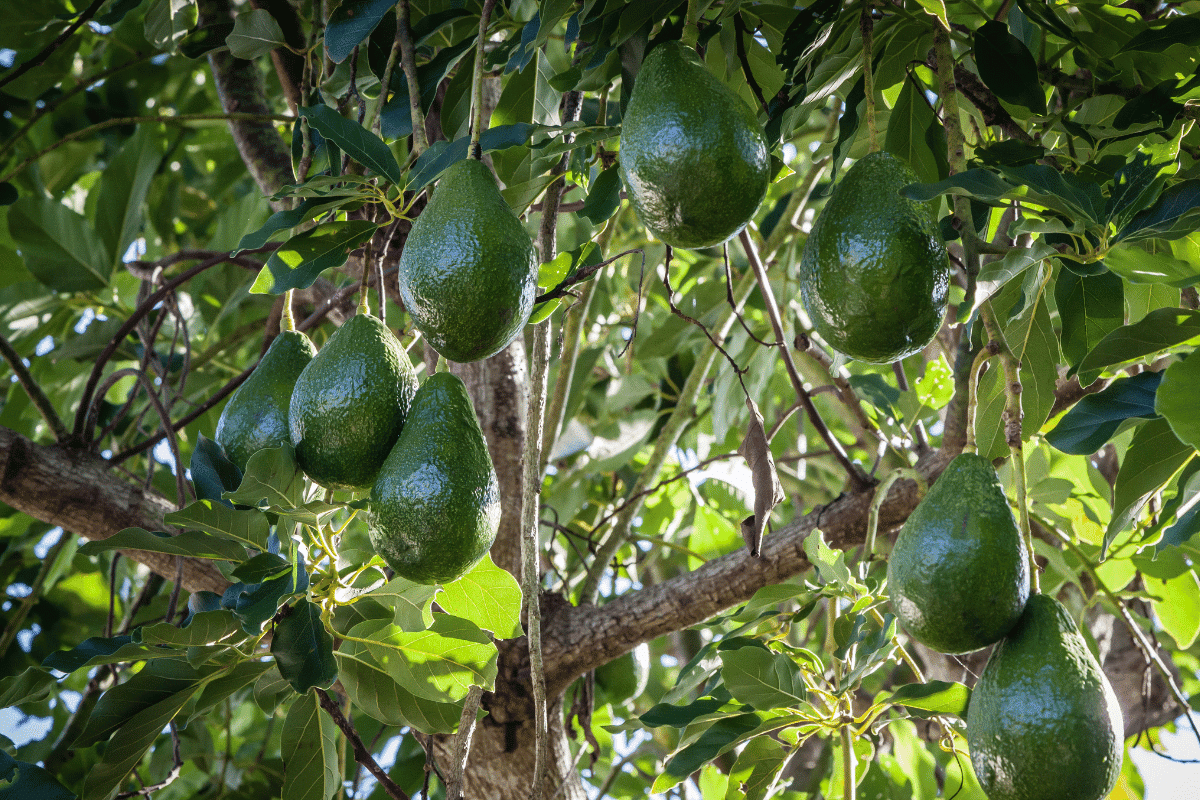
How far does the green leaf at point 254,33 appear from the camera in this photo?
1248 mm

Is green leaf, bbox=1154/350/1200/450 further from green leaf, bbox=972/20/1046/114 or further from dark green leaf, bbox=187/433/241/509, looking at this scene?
dark green leaf, bbox=187/433/241/509

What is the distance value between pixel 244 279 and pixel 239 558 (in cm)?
135

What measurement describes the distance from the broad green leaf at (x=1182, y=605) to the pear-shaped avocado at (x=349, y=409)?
1.38 meters

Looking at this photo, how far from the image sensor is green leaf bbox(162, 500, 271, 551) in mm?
861

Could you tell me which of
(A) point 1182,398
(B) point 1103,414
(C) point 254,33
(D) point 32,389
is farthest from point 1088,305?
(D) point 32,389

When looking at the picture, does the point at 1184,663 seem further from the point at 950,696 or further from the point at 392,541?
the point at 392,541

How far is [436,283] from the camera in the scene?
766mm

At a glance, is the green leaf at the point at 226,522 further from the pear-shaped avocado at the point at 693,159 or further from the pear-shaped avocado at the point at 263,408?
the pear-shaped avocado at the point at 693,159

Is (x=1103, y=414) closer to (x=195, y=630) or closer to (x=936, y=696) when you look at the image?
(x=936, y=696)

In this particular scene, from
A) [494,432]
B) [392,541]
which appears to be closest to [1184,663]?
[494,432]

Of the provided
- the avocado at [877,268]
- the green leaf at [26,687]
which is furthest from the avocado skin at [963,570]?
the green leaf at [26,687]

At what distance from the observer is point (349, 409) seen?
0.82 m

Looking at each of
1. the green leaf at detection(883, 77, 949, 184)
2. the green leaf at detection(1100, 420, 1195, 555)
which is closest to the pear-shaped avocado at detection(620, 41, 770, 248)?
the green leaf at detection(883, 77, 949, 184)

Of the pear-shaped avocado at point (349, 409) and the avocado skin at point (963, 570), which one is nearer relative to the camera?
the avocado skin at point (963, 570)
